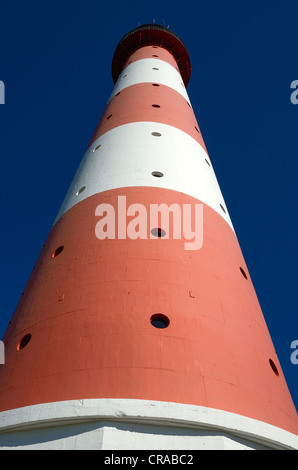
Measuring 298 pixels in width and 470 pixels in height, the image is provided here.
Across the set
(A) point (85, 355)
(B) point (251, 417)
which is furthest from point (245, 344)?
(A) point (85, 355)

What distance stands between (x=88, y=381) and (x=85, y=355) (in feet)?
1.42

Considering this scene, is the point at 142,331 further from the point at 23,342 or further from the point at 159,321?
the point at 23,342

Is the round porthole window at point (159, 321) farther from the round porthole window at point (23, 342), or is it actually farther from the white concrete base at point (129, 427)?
the round porthole window at point (23, 342)

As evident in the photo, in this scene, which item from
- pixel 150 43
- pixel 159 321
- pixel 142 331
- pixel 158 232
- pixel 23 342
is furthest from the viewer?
pixel 150 43

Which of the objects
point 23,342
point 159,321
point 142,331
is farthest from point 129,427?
point 23,342

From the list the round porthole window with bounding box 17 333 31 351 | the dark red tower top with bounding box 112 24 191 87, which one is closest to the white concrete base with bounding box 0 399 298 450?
the round porthole window with bounding box 17 333 31 351

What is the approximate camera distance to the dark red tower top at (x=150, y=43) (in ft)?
70.2

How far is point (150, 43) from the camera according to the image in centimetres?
2156

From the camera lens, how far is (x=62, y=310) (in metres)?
6.81

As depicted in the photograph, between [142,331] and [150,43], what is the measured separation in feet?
62.8

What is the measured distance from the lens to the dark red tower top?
70.2ft

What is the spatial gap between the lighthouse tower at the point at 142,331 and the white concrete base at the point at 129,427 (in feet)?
0.05
